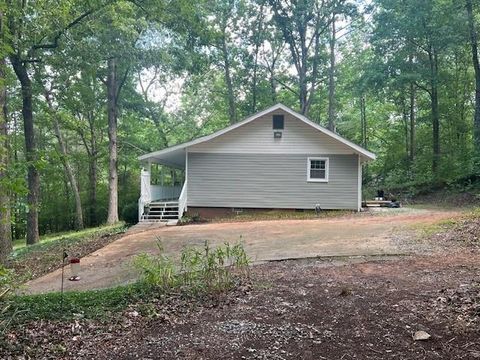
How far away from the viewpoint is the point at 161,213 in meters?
15.4

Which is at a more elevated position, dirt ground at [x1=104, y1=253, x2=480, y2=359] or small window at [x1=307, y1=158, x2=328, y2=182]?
small window at [x1=307, y1=158, x2=328, y2=182]

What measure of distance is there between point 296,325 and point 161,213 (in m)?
12.2

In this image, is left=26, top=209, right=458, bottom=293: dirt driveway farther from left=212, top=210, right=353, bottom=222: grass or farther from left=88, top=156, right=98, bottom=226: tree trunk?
left=88, top=156, right=98, bottom=226: tree trunk

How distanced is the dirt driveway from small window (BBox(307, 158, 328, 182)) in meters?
4.64

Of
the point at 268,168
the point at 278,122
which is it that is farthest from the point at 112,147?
the point at 278,122

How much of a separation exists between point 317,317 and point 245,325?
2.39 feet

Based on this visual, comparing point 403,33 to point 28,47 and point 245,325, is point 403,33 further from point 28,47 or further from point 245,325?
point 245,325

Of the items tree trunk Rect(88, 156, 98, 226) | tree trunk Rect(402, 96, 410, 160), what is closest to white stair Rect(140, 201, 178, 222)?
tree trunk Rect(88, 156, 98, 226)

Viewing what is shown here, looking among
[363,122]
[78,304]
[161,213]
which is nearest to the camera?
[78,304]

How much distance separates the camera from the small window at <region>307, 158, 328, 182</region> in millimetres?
16203

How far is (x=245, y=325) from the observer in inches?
150

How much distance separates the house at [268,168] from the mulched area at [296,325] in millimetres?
11104

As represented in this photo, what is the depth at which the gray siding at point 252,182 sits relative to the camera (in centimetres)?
1627

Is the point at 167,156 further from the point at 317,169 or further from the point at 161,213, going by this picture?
the point at 317,169
